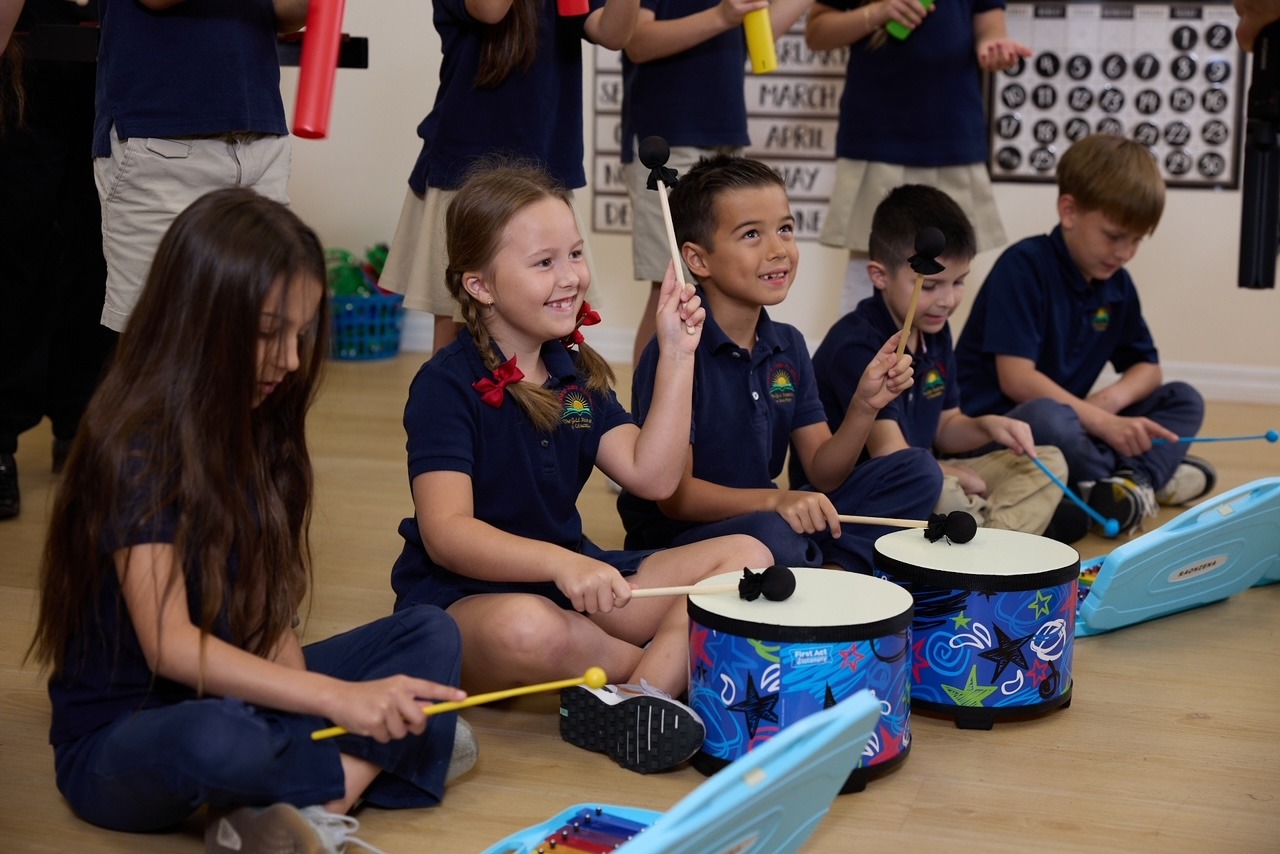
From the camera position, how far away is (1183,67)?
134 inches

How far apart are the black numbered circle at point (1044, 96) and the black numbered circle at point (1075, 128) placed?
63mm

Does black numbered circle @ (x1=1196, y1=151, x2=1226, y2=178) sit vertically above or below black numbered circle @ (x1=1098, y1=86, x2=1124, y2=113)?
below

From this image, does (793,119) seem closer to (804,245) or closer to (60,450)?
(804,245)

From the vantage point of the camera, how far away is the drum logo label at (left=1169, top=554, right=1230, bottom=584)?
1.88m

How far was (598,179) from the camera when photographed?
12.4 ft

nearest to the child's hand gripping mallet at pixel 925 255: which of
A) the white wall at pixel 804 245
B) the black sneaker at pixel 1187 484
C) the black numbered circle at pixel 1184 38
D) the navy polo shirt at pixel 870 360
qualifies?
the navy polo shirt at pixel 870 360

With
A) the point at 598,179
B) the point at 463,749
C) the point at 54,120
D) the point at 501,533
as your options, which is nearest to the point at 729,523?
the point at 501,533

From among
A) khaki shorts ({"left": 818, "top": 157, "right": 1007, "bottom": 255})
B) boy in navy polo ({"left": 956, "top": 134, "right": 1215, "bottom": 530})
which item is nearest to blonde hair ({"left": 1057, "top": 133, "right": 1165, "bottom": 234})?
boy in navy polo ({"left": 956, "top": 134, "right": 1215, "bottom": 530})

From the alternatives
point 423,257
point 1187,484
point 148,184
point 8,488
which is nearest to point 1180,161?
point 1187,484

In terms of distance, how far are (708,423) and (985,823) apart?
695 mm

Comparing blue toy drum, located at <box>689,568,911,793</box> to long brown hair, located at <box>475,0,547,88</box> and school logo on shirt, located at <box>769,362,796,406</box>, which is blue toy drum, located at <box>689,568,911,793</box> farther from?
long brown hair, located at <box>475,0,547,88</box>

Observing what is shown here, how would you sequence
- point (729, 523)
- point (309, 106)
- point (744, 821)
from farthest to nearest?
point (729, 523), point (309, 106), point (744, 821)

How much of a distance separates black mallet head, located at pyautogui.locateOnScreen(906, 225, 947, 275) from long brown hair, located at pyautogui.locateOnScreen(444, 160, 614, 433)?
1.41 ft

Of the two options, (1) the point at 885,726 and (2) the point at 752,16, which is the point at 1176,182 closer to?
(2) the point at 752,16
